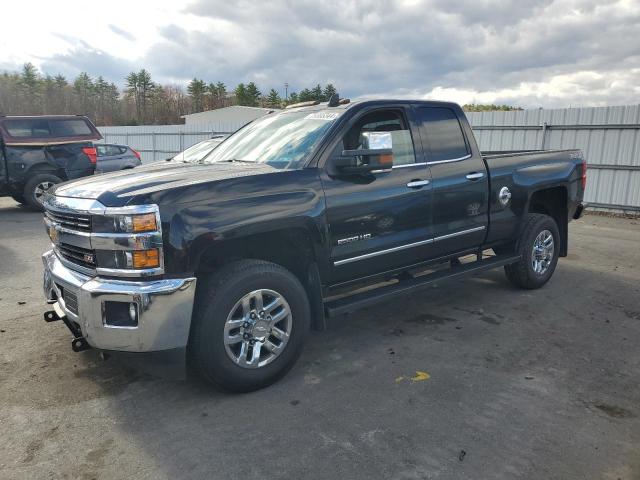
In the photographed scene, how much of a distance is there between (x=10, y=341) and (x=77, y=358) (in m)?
0.80

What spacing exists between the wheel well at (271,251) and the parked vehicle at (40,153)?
9368mm

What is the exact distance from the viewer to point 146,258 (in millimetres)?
2963

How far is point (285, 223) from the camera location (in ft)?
11.3

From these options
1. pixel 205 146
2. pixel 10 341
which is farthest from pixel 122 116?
pixel 10 341

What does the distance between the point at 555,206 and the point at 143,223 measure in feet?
16.6

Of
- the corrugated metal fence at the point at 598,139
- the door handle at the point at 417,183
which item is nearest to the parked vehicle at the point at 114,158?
the corrugated metal fence at the point at 598,139

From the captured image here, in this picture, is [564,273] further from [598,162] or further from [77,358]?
[598,162]

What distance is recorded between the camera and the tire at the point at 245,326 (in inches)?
125

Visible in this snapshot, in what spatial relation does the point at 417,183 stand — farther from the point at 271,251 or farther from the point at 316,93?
the point at 316,93

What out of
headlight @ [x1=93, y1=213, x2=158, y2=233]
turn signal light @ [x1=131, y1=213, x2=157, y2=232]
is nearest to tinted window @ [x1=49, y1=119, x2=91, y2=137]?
headlight @ [x1=93, y1=213, x2=158, y2=233]

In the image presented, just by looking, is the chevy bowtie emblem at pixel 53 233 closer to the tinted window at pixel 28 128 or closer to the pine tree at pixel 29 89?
the tinted window at pixel 28 128

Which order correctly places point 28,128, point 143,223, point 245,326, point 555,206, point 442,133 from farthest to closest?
point 28,128 < point 555,206 < point 442,133 < point 245,326 < point 143,223

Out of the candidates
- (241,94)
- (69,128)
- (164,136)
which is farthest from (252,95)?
(69,128)

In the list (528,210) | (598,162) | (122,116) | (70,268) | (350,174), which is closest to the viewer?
(70,268)
